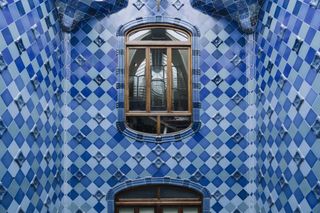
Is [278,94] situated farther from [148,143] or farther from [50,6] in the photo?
[50,6]

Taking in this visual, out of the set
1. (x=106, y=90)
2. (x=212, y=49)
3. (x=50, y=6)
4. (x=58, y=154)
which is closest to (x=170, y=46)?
(x=212, y=49)

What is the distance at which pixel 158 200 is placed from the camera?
758 centimetres

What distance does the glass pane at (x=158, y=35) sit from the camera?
7812 millimetres

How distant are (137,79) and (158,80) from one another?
1.11ft

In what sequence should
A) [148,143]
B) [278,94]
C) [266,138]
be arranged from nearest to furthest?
[278,94] < [266,138] < [148,143]

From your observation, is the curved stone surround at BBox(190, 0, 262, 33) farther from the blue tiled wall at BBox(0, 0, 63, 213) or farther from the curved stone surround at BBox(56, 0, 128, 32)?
the blue tiled wall at BBox(0, 0, 63, 213)

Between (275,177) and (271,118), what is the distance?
0.84 m

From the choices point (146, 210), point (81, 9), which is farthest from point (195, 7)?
point (146, 210)

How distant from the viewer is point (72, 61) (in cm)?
773

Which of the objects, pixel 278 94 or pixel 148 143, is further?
pixel 148 143

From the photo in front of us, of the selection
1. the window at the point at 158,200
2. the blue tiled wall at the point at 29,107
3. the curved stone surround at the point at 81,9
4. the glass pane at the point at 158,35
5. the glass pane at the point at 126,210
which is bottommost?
the glass pane at the point at 126,210

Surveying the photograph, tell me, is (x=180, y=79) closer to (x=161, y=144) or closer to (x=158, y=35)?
(x=158, y=35)

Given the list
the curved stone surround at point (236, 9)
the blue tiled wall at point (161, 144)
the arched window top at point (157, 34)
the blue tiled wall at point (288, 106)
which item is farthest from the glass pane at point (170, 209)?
the curved stone surround at point (236, 9)

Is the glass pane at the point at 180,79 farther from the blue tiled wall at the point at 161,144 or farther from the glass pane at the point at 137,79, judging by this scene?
the glass pane at the point at 137,79
